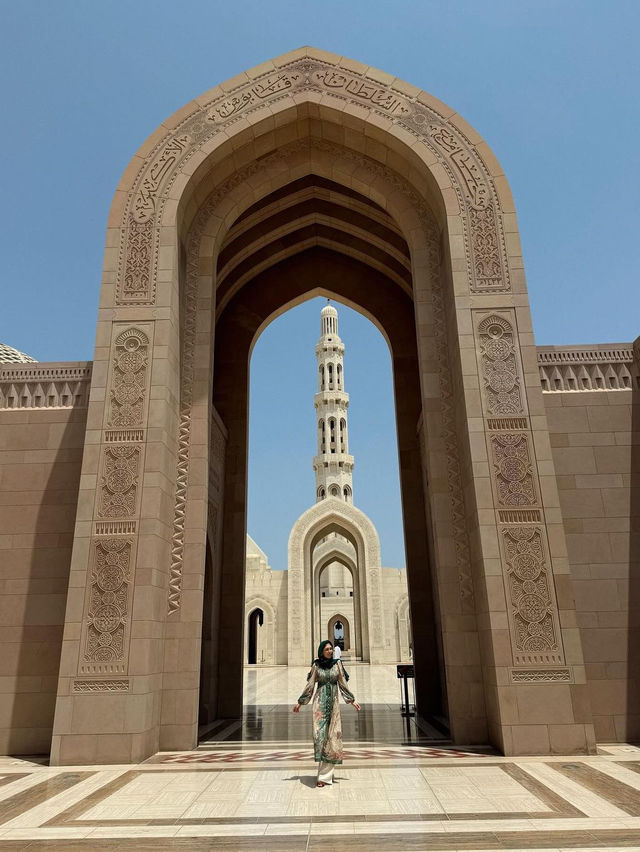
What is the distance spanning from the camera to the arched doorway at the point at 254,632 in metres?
27.8

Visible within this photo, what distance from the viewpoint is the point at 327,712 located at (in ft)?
17.5

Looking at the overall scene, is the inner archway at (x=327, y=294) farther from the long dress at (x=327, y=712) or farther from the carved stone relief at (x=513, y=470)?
the long dress at (x=327, y=712)

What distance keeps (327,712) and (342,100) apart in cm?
780

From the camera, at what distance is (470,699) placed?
6.86 metres

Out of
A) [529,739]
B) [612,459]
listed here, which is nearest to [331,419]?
[612,459]

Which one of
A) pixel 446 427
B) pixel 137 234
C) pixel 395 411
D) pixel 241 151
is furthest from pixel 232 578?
pixel 241 151

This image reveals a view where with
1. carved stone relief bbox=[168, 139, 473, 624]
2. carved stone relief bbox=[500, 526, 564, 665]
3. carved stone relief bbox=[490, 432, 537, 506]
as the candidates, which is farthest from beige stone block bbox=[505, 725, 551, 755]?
carved stone relief bbox=[490, 432, 537, 506]

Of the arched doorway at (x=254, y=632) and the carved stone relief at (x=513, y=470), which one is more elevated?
the carved stone relief at (x=513, y=470)

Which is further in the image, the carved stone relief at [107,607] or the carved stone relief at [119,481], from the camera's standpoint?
the carved stone relief at [119,481]

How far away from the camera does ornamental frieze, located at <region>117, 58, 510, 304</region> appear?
781 cm

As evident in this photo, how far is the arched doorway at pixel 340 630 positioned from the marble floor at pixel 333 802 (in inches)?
1268

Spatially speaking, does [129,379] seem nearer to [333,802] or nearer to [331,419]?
[333,802]

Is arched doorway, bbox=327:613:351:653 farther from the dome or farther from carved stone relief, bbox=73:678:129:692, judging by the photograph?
carved stone relief, bbox=73:678:129:692

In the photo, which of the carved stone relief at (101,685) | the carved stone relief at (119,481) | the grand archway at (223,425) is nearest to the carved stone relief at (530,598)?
the grand archway at (223,425)
